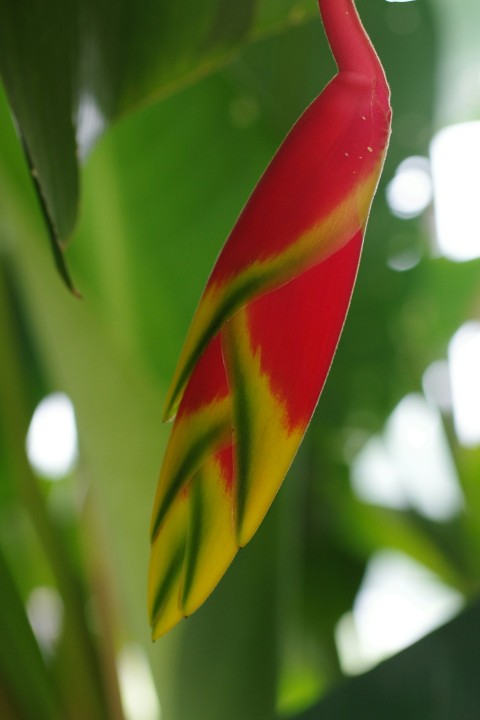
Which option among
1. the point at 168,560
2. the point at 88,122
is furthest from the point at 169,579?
the point at 88,122

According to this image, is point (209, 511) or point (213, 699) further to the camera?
point (213, 699)

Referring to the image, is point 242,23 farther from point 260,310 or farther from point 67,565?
point 67,565

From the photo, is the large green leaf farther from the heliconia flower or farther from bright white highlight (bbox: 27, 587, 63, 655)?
bright white highlight (bbox: 27, 587, 63, 655)

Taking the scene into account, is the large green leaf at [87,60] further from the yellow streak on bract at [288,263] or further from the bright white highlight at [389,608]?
the bright white highlight at [389,608]

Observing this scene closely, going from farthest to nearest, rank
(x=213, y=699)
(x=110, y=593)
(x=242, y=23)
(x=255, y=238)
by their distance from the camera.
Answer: (x=110, y=593), (x=213, y=699), (x=242, y=23), (x=255, y=238)

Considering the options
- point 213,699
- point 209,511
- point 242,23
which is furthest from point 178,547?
point 213,699

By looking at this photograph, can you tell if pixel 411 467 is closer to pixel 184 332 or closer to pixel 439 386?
pixel 439 386

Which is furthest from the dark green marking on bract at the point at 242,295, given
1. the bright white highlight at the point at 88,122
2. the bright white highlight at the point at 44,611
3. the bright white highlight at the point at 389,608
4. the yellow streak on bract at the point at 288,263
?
the bright white highlight at the point at 389,608
